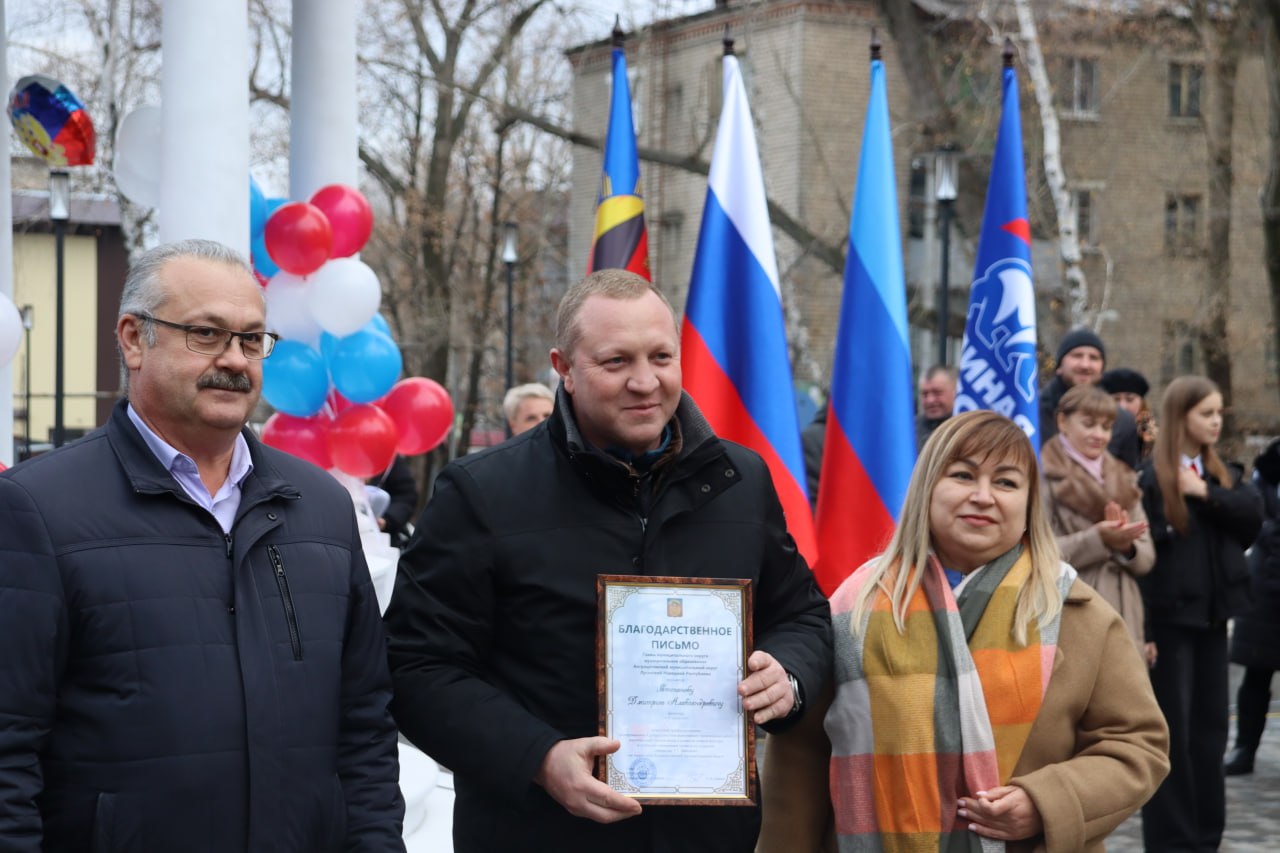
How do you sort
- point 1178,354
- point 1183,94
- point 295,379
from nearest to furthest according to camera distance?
point 295,379
point 1178,354
point 1183,94

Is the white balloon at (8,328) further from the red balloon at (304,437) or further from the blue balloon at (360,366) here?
the blue balloon at (360,366)

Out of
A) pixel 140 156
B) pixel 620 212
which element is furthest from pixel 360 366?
pixel 620 212

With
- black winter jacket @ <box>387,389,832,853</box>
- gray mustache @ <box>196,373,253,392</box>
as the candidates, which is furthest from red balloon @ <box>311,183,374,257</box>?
gray mustache @ <box>196,373,253,392</box>

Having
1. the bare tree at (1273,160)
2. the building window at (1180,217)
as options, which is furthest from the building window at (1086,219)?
the bare tree at (1273,160)

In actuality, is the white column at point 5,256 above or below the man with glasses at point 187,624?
above

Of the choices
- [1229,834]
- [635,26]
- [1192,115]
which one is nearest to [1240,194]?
[1192,115]

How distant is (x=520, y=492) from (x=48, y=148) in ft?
21.4

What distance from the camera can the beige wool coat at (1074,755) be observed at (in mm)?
3371

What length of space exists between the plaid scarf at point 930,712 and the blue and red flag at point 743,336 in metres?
2.94

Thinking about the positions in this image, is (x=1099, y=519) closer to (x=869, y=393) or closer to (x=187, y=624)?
(x=869, y=393)

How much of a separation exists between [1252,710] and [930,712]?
6405 mm

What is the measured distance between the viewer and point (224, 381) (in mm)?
2807

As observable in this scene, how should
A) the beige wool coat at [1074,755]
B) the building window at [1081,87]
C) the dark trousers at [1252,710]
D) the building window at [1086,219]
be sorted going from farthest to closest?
the building window at [1086,219] → the building window at [1081,87] → the dark trousers at [1252,710] → the beige wool coat at [1074,755]

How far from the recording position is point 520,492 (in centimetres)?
322
